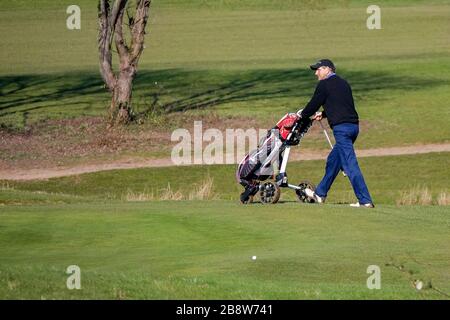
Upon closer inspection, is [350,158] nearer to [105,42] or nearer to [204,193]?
[204,193]

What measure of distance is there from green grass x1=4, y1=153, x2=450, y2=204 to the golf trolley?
712 cm

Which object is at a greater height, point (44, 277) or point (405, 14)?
point (405, 14)

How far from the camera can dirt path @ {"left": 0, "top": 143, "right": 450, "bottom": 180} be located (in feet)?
92.0

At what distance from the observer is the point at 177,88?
4188cm

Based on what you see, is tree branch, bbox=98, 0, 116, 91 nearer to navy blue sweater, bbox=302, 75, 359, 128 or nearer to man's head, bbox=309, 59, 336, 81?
man's head, bbox=309, 59, 336, 81

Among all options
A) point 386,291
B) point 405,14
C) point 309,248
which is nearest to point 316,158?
point 309,248

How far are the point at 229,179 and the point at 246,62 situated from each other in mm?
24744

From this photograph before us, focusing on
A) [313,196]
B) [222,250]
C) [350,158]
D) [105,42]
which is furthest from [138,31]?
[222,250]

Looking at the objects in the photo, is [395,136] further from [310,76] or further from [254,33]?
[254,33]

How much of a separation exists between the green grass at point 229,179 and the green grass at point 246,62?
3485mm

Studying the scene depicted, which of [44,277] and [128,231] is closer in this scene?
[44,277]

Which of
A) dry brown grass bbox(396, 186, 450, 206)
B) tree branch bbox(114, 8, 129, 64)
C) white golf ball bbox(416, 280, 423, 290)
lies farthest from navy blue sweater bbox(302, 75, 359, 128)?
tree branch bbox(114, 8, 129, 64)
